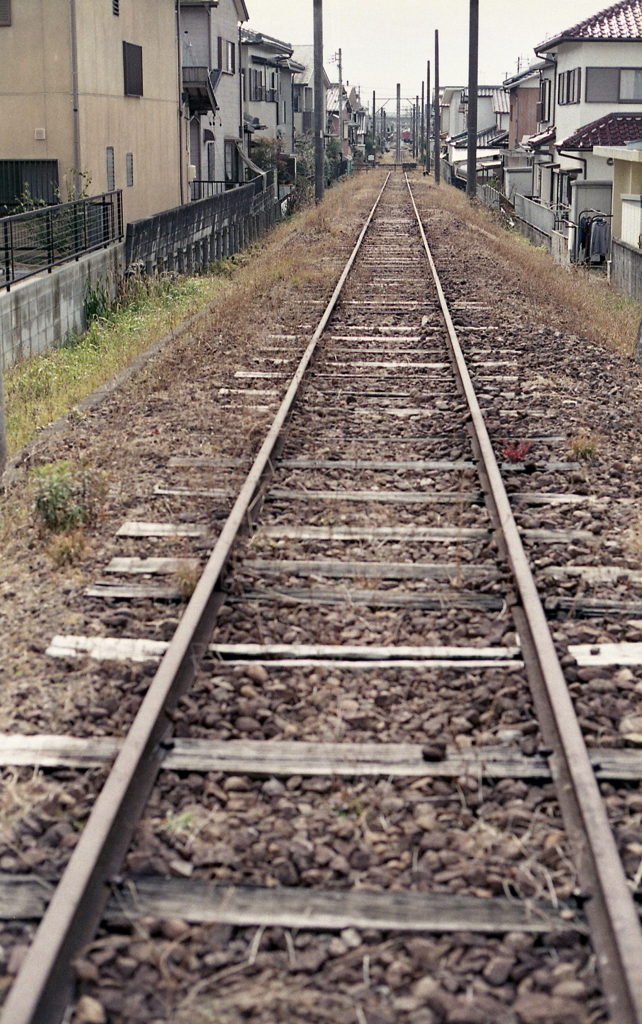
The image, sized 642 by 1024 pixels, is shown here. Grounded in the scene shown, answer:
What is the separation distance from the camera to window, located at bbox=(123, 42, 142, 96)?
24078mm

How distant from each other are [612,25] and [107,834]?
129 feet

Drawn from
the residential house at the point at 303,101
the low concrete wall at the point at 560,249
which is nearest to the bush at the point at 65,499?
the low concrete wall at the point at 560,249

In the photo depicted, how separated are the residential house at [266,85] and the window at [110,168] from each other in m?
29.5

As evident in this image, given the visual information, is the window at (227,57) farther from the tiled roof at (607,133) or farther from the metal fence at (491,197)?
the tiled roof at (607,133)

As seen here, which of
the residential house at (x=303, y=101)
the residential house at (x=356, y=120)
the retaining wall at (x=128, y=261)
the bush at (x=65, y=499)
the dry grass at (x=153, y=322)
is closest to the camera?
the bush at (x=65, y=499)

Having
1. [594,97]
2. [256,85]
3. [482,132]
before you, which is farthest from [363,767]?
[482,132]

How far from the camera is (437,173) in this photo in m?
71.1

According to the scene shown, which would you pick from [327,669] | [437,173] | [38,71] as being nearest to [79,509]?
[327,669]

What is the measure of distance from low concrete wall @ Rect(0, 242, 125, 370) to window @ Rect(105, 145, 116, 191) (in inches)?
188

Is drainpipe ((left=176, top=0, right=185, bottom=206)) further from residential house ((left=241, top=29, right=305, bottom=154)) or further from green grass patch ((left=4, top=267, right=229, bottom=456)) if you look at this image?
residential house ((left=241, top=29, right=305, bottom=154))

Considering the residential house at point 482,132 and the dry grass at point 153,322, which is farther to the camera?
the residential house at point 482,132

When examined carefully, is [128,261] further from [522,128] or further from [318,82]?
[522,128]

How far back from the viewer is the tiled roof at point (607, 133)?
33062 mm

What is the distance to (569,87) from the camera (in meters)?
39.3
